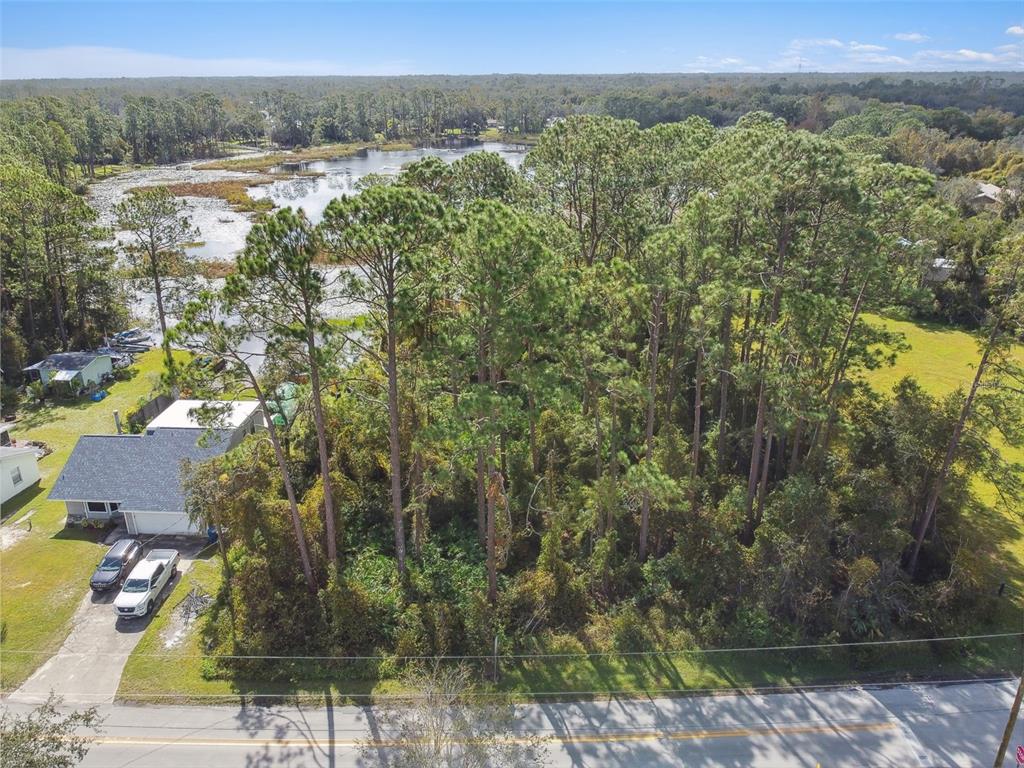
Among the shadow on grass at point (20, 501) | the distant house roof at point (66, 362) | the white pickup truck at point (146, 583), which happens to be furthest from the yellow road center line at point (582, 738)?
the distant house roof at point (66, 362)

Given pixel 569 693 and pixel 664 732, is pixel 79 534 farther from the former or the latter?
pixel 664 732

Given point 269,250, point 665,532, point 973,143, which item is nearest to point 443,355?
point 269,250

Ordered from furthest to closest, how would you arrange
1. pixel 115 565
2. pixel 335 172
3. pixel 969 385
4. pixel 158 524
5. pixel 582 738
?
pixel 335 172 < pixel 969 385 < pixel 158 524 < pixel 115 565 < pixel 582 738

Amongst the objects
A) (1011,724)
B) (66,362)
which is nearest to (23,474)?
(66,362)

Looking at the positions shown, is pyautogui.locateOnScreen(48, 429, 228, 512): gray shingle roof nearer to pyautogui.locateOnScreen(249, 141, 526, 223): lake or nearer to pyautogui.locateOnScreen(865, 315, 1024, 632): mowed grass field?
pyautogui.locateOnScreen(865, 315, 1024, 632): mowed grass field

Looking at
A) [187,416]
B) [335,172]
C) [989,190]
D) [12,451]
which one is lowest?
[12,451]
